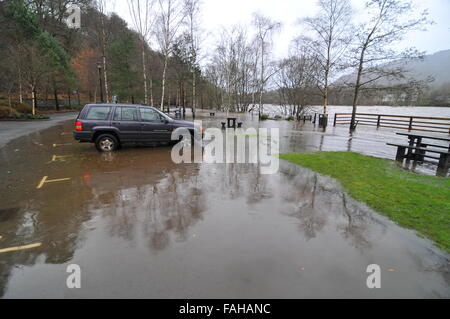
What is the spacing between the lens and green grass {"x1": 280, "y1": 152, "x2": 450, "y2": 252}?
3.78 metres

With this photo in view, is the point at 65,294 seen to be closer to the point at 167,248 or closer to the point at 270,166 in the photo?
the point at 167,248

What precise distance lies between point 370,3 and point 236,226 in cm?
2210

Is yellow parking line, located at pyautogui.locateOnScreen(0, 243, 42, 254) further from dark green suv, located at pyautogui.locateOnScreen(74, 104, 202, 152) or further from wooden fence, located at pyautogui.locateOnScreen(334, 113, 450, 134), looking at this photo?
wooden fence, located at pyautogui.locateOnScreen(334, 113, 450, 134)

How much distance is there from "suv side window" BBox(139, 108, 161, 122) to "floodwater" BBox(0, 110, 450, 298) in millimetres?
3820

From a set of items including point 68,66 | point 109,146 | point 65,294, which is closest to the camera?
point 65,294

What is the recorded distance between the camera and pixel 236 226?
3.64 metres

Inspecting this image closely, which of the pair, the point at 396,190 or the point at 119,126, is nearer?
the point at 396,190

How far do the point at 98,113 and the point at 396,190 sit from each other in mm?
9762

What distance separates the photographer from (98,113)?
8.37 metres

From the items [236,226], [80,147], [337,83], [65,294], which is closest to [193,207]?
[236,226]

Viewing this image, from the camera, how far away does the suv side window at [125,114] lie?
8586mm
